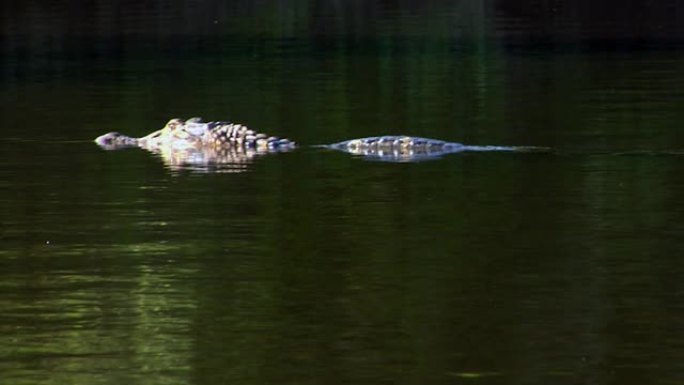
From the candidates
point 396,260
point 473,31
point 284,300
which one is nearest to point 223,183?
point 396,260

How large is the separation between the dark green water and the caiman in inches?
17.1

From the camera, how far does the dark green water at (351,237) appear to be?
12.3 metres

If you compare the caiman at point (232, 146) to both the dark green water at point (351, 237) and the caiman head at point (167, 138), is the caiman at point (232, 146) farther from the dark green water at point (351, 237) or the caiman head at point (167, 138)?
the dark green water at point (351, 237)

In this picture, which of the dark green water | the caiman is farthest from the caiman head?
the dark green water

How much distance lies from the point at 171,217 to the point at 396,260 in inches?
124

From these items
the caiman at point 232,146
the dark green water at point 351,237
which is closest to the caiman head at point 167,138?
the caiman at point 232,146

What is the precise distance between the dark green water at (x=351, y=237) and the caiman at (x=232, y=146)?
44 centimetres

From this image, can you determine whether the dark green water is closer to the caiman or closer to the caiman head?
the caiman

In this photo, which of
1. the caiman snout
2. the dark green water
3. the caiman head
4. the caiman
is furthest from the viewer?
the caiman snout

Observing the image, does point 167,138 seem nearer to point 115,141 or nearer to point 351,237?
point 115,141

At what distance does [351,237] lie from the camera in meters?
16.7

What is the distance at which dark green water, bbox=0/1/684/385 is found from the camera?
12.3 m

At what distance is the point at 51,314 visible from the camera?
1368cm

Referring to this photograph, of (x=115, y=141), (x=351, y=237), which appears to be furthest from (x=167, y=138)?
(x=351, y=237)
